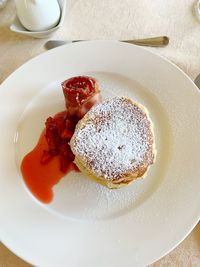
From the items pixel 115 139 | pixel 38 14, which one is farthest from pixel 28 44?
pixel 115 139

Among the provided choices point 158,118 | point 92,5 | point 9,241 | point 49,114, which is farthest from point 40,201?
point 92,5

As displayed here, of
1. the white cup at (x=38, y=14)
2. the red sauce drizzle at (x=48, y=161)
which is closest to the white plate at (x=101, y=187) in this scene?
the red sauce drizzle at (x=48, y=161)

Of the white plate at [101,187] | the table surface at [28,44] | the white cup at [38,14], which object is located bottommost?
the white plate at [101,187]

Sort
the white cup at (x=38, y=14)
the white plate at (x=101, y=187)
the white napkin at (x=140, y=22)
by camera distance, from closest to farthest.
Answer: the white plate at (x=101, y=187)
the white cup at (x=38, y=14)
the white napkin at (x=140, y=22)

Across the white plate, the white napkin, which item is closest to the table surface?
the white napkin

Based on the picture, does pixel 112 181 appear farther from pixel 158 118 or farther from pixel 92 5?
pixel 92 5

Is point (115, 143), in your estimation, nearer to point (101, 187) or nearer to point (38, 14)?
point (101, 187)

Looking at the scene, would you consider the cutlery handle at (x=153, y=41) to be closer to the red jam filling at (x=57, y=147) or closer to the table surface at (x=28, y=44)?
the table surface at (x=28, y=44)
